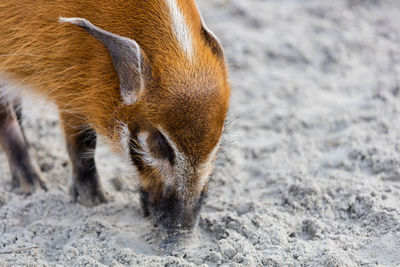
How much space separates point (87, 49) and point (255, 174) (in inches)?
74.0

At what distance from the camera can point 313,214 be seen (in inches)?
148

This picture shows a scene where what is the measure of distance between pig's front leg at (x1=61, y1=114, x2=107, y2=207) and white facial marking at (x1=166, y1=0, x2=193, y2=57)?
100 cm

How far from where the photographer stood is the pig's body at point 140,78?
3088 millimetres

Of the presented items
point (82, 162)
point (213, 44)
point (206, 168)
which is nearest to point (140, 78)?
point (213, 44)

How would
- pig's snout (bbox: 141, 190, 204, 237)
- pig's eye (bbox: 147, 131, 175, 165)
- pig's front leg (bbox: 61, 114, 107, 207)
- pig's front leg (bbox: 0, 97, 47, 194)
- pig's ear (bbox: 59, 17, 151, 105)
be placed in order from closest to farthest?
pig's ear (bbox: 59, 17, 151, 105) < pig's eye (bbox: 147, 131, 175, 165) < pig's snout (bbox: 141, 190, 204, 237) < pig's front leg (bbox: 61, 114, 107, 207) < pig's front leg (bbox: 0, 97, 47, 194)

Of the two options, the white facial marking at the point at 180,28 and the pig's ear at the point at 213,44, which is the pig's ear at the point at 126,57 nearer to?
the white facial marking at the point at 180,28

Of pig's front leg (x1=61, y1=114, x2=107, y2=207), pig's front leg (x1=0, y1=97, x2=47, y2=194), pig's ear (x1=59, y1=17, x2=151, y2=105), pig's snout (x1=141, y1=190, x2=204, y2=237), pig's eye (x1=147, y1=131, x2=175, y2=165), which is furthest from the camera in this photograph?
pig's front leg (x1=0, y1=97, x2=47, y2=194)

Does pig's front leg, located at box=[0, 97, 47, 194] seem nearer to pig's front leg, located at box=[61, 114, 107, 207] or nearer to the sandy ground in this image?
the sandy ground

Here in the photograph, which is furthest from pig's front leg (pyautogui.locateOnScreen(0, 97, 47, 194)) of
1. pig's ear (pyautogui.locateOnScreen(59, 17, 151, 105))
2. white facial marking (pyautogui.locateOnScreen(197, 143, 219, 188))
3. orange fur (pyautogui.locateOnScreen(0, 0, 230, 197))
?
white facial marking (pyautogui.locateOnScreen(197, 143, 219, 188))

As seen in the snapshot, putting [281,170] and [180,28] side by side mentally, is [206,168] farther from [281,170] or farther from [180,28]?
[281,170]

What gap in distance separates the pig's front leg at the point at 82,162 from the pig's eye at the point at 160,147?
2.29ft

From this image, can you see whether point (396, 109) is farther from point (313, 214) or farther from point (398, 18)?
point (398, 18)

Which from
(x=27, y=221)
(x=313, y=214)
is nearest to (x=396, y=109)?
(x=313, y=214)

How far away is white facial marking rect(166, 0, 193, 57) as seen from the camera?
3201 millimetres
